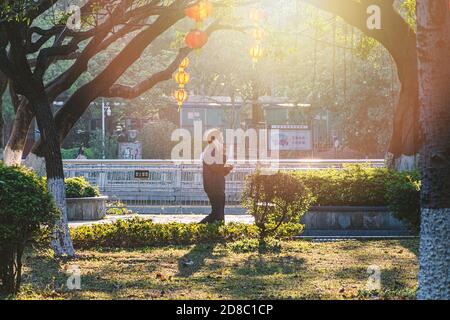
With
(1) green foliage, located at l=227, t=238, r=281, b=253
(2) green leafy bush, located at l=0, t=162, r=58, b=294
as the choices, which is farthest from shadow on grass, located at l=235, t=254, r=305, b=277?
(2) green leafy bush, located at l=0, t=162, r=58, b=294

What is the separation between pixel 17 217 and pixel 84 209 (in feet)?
45.2

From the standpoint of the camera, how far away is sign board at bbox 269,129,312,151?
154 feet

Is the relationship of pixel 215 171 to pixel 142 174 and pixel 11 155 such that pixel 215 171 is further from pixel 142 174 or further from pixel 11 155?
pixel 142 174

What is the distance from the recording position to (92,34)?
618 inches

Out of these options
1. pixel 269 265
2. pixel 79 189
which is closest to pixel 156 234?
pixel 269 265

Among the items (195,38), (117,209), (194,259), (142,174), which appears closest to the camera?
(194,259)

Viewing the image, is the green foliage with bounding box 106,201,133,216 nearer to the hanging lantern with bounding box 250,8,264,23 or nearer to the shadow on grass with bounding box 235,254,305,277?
the hanging lantern with bounding box 250,8,264,23

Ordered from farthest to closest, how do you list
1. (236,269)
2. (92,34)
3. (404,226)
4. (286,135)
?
1. (286,135)
2. (404,226)
3. (92,34)
4. (236,269)

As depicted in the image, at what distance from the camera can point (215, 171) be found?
61.8 ft

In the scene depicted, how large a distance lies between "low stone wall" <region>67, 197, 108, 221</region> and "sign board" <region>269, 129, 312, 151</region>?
79.7 ft

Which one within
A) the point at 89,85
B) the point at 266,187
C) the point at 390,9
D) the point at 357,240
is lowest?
the point at 357,240
